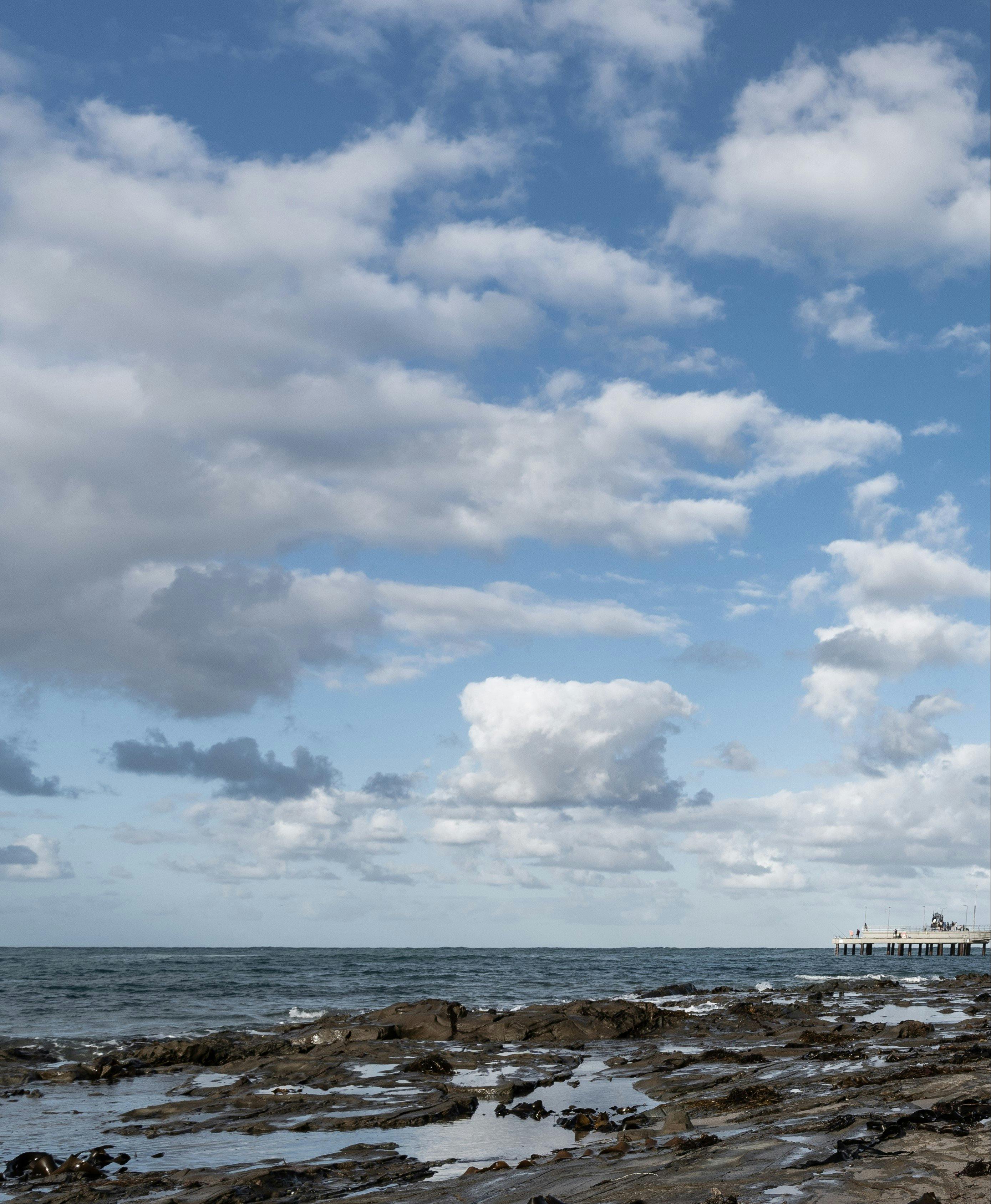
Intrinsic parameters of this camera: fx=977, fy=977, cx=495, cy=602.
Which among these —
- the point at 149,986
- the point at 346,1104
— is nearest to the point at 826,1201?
the point at 346,1104

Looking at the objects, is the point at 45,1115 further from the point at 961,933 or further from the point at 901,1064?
the point at 961,933

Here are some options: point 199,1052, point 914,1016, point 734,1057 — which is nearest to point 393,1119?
point 734,1057

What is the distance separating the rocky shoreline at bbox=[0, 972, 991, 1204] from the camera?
1230 centimetres

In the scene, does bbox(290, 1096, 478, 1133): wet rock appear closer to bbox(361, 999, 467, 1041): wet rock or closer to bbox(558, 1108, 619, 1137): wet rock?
bbox(558, 1108, 619, 1137): wet rock

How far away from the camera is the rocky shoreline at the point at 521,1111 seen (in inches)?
484

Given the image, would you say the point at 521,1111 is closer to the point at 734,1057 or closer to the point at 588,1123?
the point at 588,1123

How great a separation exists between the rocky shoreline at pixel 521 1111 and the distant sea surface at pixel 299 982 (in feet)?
27.1

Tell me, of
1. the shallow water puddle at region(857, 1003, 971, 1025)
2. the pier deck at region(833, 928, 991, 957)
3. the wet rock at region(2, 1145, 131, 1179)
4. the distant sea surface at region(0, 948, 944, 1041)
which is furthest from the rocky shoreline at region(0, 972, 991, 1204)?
the pier deck at region(833, 928, 991, 957)

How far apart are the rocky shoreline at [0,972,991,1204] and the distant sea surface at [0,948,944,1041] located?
8269 millimetres

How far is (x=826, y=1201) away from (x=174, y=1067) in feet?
66.5

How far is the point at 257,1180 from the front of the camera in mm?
13234

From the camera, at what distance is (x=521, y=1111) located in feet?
→ 60.7

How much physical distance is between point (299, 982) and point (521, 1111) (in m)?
45.3

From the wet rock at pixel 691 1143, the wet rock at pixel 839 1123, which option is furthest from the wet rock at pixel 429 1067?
the wet rock at pixel 839 1123
